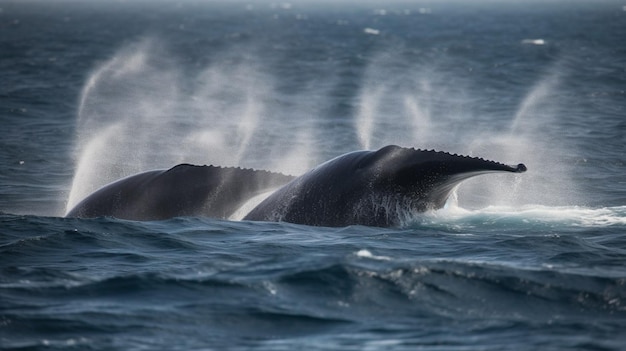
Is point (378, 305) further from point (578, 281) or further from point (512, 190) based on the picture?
point (512, 190)

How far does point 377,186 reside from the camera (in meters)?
12.8

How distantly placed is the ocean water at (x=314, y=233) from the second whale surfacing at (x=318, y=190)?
24 cm

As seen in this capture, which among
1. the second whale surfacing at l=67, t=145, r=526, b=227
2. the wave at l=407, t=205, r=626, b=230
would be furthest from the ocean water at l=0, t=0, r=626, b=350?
the second whale surfacing at l=67, t=145, r=526, b=227

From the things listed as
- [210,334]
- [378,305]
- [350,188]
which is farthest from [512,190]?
[210,334]

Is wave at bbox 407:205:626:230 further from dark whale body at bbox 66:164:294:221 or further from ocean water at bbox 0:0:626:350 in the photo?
dark whale body at bbox 66:164:294:221

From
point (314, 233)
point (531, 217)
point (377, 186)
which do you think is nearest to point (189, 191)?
point (314, 233)

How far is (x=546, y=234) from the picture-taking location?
46.8 feet

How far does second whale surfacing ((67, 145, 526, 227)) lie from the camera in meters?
12.6

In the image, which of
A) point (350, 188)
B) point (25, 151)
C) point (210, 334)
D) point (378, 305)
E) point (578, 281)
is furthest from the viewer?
point (25, 151)

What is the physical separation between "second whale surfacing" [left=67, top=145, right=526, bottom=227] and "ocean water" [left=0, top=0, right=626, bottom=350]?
9.5 inches

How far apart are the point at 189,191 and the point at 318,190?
2.13 metres

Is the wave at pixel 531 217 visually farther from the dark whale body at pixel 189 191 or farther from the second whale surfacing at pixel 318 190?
the dark whale body at pixel 189 191

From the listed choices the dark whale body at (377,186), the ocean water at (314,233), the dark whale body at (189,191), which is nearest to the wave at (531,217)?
the ocean water at (314,233)

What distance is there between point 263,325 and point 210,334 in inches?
21.0
